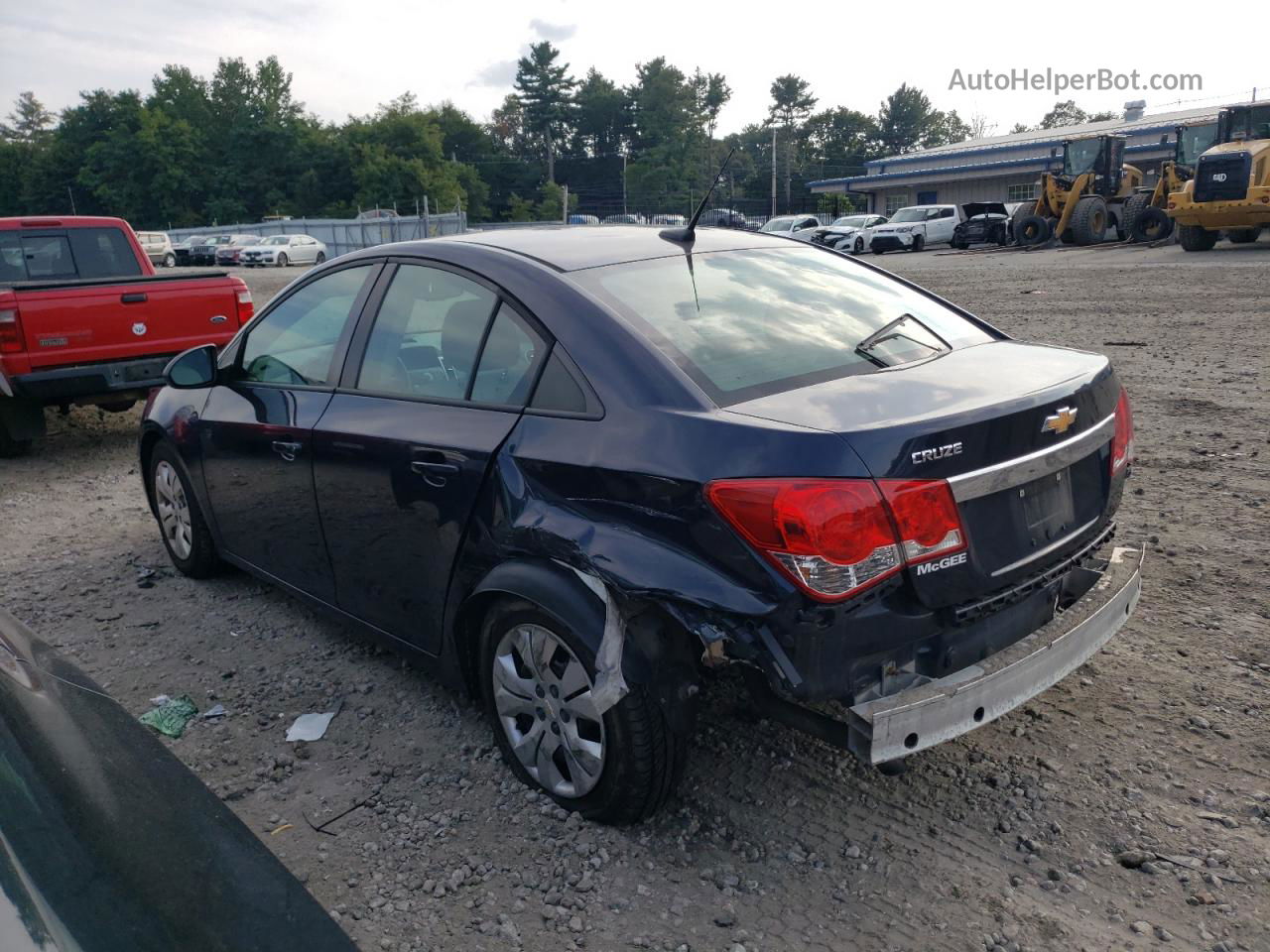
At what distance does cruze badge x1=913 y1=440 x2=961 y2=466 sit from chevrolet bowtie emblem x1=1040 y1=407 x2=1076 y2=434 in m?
0.39

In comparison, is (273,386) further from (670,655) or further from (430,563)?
(670,655)

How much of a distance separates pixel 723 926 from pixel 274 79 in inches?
4486

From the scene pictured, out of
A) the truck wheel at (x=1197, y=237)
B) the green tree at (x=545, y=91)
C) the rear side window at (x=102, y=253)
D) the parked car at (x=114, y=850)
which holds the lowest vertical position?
the truck wheel at (x=1197, y=237)

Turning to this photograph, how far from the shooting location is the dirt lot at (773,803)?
2.64m

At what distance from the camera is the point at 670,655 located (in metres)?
2.77

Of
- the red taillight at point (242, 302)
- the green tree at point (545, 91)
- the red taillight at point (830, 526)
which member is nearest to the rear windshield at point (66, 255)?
the red taillight at point (242, 302)

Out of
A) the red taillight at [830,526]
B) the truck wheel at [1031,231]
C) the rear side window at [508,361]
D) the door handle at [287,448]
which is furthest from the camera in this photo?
the truck wheel at [1031,231]

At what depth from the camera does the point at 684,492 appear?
260cm

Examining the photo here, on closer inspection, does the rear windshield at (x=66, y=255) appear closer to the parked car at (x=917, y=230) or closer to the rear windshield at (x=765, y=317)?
the rear windshield at (x=765, y=317)

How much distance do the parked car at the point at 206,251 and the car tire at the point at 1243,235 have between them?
132ft

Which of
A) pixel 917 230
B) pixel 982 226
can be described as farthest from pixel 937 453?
pixel 917 230

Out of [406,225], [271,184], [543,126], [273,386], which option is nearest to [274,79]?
[271,184]

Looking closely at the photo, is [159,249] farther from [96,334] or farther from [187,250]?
[96,334]

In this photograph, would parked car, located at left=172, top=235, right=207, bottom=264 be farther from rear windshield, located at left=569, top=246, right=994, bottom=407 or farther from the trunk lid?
the trunk lid
